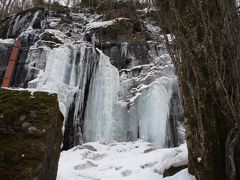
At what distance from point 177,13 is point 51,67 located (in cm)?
658

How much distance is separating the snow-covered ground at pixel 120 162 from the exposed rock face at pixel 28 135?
4.88 feet

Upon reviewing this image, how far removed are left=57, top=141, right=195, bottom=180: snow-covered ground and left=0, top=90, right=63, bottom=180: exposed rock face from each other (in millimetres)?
1486

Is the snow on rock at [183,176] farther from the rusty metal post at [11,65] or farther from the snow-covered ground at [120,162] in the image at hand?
the rusty metal post at [11,65]

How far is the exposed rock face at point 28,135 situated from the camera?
272 cm

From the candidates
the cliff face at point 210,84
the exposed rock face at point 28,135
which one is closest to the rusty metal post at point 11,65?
the exposed rock face at point 28,135

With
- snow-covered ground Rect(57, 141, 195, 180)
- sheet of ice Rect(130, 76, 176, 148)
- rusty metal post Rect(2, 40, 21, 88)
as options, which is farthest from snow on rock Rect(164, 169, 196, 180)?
rusty metal post Rect(2, 40, 21, 88)

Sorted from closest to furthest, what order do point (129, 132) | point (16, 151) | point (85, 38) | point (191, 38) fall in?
point (16, 151), point (191, 38), point (129, 132), point (85, 38)

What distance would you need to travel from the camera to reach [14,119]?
120 inches

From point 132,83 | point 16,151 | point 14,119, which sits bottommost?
point 16,151

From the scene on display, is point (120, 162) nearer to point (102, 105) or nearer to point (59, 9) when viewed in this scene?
point (102, 105)

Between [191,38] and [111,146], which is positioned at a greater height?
[191,38]

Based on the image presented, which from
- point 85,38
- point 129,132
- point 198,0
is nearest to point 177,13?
point 198,0

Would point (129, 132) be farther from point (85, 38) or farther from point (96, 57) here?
point (85, 38)

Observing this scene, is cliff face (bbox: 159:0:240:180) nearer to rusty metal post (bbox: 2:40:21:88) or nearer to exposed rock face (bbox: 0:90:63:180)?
exposed rock face (bbox: 0:90:63:180)
